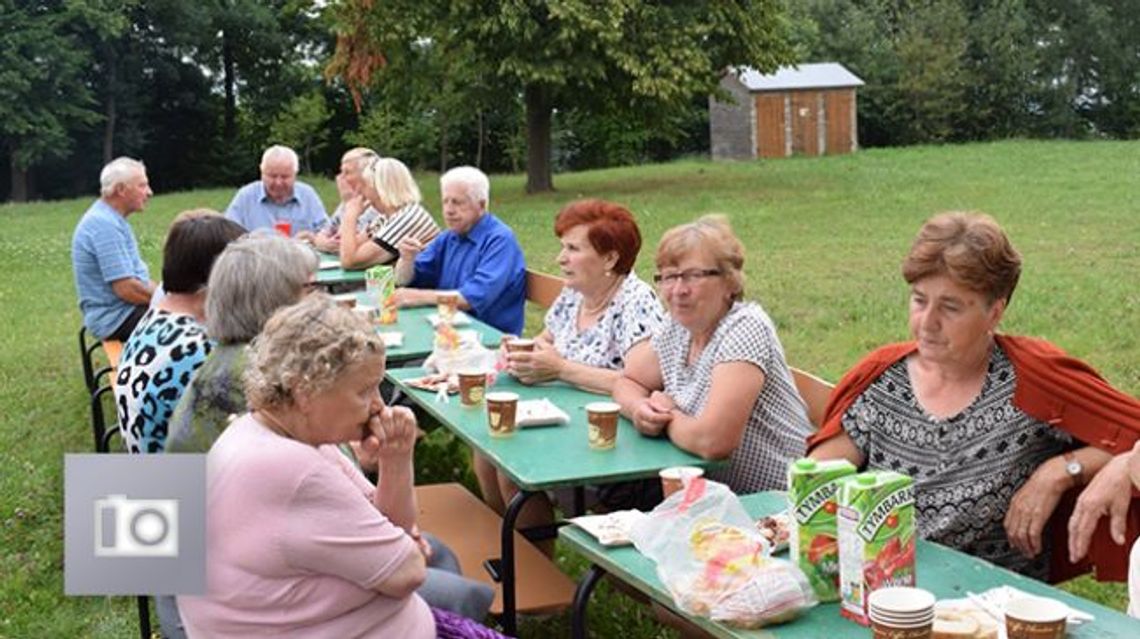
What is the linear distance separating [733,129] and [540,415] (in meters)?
34.0

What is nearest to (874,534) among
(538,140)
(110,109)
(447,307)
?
(447,307)

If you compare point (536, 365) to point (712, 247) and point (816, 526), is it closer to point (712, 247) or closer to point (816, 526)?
point (712, 247)

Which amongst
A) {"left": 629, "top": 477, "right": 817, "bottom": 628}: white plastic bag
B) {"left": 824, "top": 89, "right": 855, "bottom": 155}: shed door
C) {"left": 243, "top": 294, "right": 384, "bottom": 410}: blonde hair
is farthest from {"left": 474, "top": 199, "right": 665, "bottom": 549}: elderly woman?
{"left": 824, "top": 89, "right": 855, "bottom": 155}: shed door

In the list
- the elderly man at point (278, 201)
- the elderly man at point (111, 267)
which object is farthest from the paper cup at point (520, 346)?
the elderly man at point (278, 201)

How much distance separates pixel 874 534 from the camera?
230 centimetres

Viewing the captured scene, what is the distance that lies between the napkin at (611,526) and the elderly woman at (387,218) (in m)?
4.33

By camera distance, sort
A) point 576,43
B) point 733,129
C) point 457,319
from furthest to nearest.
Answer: point 733,129 → point 576,43 → point 457,319

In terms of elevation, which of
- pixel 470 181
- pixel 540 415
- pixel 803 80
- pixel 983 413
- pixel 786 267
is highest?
pixel 803 80

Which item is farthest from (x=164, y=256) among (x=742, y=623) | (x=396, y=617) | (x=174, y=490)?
(x=174, y=490)

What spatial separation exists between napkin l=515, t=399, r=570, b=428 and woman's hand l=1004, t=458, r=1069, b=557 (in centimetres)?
146

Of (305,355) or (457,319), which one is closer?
(305,355)

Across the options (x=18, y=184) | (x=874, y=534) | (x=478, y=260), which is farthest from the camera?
(x=18, y=184)

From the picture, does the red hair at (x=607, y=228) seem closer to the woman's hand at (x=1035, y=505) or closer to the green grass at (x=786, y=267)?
the green grass at (x=786, y=267)

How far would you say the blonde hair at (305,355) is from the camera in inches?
102
